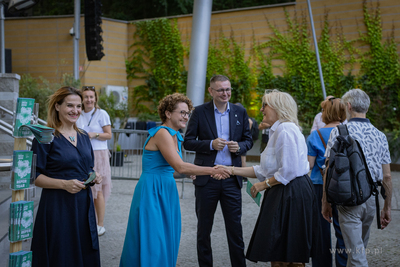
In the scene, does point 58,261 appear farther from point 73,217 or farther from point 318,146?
point 318,146

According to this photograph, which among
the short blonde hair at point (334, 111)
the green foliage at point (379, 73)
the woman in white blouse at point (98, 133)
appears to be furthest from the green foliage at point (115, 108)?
the short blonde hair at point (334, 111)

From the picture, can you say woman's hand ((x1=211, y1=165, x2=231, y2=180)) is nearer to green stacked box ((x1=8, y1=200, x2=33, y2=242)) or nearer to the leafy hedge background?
green stacked box ((x1=8, y1=200, x2=33, y2=242))

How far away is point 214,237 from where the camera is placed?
5.04 metres

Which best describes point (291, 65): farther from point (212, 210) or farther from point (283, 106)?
point (283, 106)

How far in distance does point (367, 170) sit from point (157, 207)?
174 cm

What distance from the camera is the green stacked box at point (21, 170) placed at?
225 centimetres

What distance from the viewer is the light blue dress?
2.99m

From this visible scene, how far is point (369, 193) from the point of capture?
10.1 ft

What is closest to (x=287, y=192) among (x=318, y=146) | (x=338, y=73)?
(x=318, y=146)

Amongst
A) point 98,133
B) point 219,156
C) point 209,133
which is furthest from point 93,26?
Answer: point 219,156

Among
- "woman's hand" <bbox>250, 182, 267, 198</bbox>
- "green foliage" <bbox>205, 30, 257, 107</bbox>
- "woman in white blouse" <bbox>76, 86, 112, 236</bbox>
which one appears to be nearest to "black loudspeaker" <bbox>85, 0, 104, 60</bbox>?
"green foliage" <bbox>205, 30, 257, 107</bbox>

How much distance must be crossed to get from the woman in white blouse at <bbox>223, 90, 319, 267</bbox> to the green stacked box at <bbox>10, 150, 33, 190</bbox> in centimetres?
173

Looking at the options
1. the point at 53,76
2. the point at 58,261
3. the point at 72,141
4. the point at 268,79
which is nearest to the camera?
the point at 58,261

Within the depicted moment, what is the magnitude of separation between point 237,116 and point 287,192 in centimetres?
126
